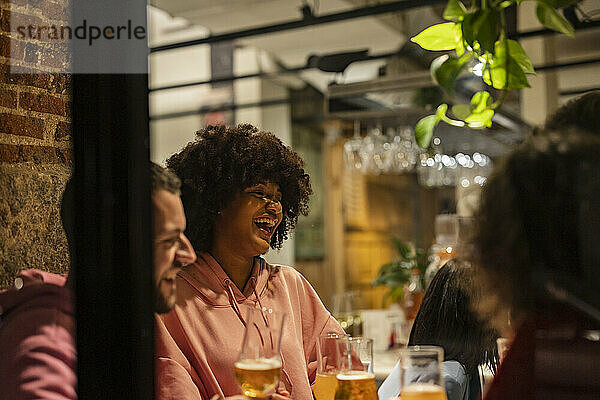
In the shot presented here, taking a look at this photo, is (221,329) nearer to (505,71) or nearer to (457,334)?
(457,334)

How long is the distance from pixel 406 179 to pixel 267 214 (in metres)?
4.75

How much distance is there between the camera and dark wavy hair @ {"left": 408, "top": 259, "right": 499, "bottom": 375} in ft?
2.81

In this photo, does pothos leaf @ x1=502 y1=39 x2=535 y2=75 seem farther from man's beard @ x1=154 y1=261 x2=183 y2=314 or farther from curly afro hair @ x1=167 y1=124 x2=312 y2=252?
man's beard @ x1=154 y1=261 x2=183 y2=314

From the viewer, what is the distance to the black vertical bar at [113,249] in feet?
2.55

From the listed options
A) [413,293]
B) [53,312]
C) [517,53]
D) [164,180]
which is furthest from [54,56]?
[413,293]

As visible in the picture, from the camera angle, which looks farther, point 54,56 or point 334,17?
point 334,17

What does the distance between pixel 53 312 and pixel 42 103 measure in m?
0.24

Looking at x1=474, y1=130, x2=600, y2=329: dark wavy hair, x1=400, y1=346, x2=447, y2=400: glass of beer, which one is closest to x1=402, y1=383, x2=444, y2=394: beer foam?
x1=400, y1=346, x2=447, y2=400: glass of beer

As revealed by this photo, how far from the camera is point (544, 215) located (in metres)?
0.69

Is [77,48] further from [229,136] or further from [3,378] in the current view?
[3,378]

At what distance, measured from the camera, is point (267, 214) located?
905mm

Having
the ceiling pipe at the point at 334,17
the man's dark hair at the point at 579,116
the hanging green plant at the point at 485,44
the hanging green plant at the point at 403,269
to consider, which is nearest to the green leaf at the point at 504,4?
the hanging green plant at the point at 485,44

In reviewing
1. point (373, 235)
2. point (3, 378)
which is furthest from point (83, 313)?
point (373, 235)

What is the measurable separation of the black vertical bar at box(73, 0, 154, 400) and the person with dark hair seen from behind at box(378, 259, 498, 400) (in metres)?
0.35
